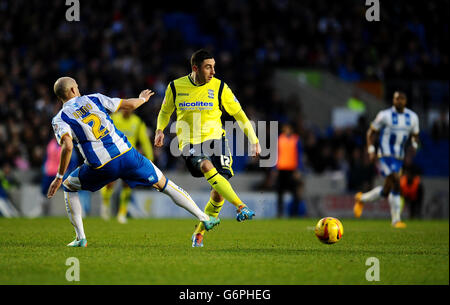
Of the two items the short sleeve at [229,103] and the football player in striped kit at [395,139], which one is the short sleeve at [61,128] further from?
the football player in striped kit at [395,139]

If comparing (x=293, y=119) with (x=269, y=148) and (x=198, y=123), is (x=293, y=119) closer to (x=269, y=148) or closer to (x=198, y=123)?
(x=269, y=148)

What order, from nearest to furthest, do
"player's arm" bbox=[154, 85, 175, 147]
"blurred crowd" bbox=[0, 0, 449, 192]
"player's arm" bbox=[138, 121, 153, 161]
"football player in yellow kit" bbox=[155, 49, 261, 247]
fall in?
"football player in yellow kit" bbox=[155, 49, 261, 247], "player's arm" bbox=[154, 85, 175, 147], "player's arm" bbox=[138, 121, 153, 161], "blurred crowd" bbox=[0, 0, 449, 192]

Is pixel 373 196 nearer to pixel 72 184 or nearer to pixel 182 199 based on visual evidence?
pixel 182 199

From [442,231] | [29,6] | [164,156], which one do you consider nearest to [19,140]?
[164,156]

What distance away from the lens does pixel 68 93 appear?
28.5 feet

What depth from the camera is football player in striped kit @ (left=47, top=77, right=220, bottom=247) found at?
27.8 ft

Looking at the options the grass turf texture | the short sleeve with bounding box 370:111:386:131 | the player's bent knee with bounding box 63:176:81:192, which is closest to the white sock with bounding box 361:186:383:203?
the short sleeve with bounding box 370:111:386:131

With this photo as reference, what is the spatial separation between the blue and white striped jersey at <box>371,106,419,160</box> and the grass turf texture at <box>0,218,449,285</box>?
2551 mm

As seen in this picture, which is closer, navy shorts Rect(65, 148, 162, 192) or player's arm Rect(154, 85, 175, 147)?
navy shorts Rect(65, 148, 162, 192)

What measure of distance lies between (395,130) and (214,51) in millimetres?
12731

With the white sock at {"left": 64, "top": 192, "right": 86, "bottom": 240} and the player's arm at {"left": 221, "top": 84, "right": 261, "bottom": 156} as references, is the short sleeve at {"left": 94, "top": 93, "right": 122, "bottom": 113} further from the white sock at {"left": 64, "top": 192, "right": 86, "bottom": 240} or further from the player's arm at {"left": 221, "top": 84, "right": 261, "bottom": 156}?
the player's arm at {"left": 221, "top": 84, "right": 261, "bottom": 156}

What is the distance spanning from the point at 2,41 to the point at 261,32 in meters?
8.84

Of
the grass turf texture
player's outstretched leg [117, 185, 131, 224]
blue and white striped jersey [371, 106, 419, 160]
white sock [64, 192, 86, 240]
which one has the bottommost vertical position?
the grass turf texture

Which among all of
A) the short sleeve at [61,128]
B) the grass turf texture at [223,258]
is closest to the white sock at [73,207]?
the grass turf texture at [223,258]
